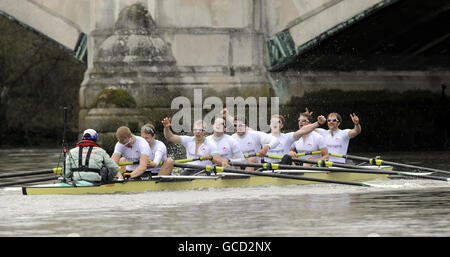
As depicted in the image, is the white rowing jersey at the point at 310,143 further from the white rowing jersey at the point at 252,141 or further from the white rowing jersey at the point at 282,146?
the white rowing jersey at the point at 252,141

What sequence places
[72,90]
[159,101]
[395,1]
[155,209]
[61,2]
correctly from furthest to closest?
[72,90], [61,2], [159,101], [395,1], [155,209]

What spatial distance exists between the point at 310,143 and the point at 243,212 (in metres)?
6.53

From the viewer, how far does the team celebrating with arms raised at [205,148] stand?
16.2m

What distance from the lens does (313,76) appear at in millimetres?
28828

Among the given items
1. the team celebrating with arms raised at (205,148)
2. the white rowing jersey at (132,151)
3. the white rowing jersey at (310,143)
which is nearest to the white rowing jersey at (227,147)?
the team celebrating with arms raised at (205,148)

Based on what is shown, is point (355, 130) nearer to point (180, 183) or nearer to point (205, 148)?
point (205, 148)

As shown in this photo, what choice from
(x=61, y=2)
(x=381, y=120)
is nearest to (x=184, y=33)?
(x=61, y=2)

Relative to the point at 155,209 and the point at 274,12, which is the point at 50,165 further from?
the point at 155,209

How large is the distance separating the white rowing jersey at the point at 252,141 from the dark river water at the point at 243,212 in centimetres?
162

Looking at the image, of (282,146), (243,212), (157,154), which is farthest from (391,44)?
(243,212)

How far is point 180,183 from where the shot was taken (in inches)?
693
